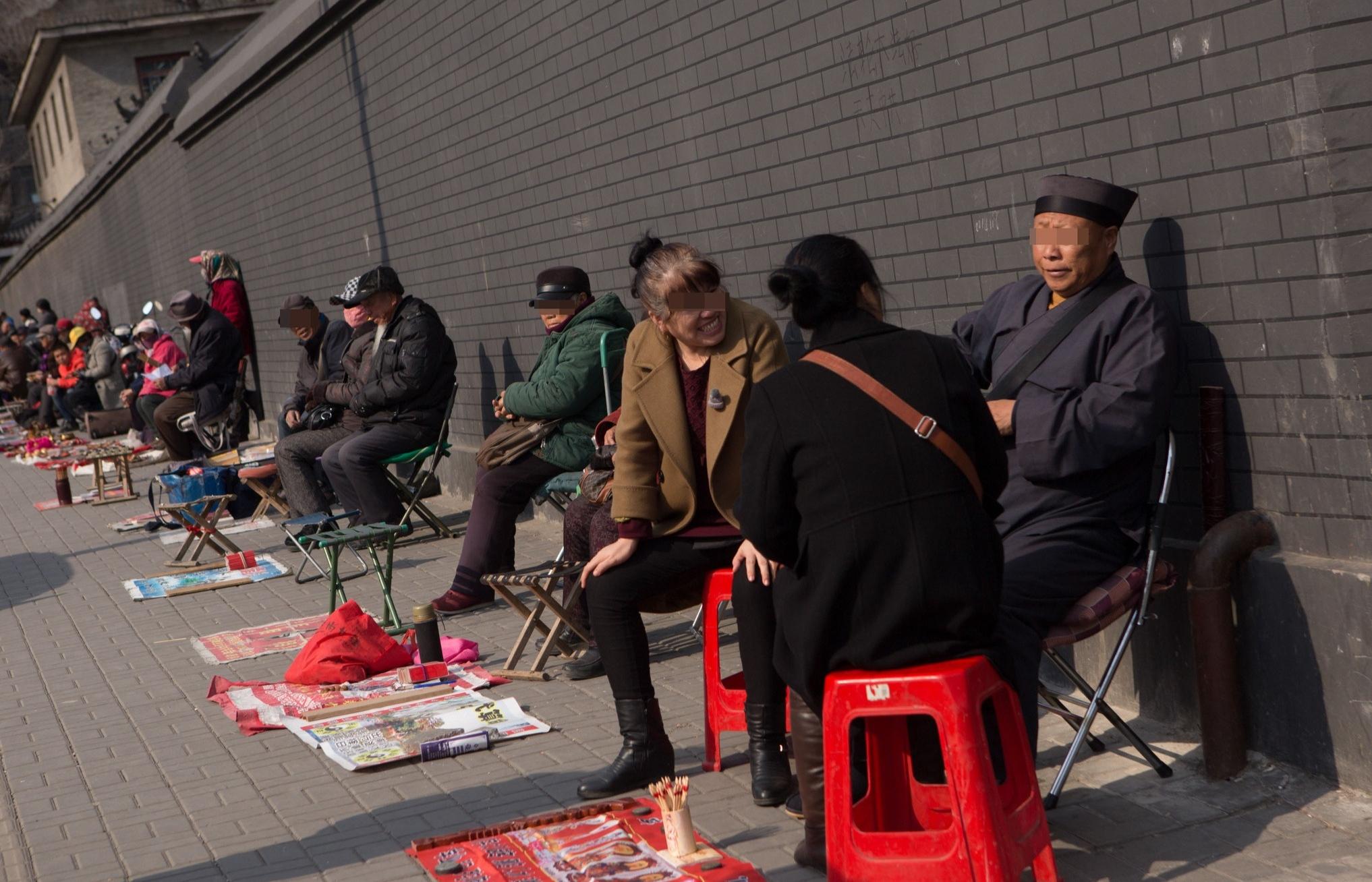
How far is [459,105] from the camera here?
10648mm

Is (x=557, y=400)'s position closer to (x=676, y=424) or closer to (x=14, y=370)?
(x=676, y=424)

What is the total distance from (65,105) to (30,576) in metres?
36.9

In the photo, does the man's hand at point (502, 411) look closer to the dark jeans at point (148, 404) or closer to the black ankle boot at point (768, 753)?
the black ankle boot at point (768, 753)

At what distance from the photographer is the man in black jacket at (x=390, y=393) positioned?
8.98m

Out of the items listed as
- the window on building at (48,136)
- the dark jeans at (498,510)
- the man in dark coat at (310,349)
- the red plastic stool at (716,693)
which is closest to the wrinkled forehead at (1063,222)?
the red plastic stool at (716,693)

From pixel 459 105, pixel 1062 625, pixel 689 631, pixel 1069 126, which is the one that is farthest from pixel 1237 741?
pixel 459 105

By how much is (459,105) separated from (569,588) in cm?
527

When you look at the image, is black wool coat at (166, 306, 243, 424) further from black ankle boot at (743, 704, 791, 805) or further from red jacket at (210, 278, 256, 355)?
black ankle boot at (743, 704, 791, 805)

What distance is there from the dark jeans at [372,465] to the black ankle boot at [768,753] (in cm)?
485

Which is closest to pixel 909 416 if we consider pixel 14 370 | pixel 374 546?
pixel 374 546

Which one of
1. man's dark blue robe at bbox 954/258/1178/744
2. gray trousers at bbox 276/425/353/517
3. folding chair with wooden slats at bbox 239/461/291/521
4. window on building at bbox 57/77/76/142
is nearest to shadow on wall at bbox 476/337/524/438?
gray trousers at bbox 276/425/353/517

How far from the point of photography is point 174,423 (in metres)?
13.9

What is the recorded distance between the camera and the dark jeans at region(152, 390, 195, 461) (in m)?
13.8

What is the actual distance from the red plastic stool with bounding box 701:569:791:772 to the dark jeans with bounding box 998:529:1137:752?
979mm
